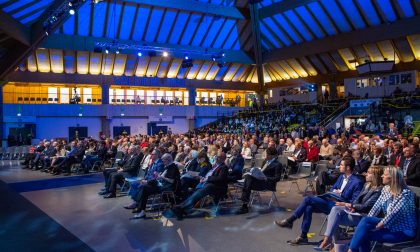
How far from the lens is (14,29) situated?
570 inches

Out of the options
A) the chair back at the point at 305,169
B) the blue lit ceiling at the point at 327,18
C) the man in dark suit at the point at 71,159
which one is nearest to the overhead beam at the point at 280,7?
the blue lit ceiling at the point at 327,18

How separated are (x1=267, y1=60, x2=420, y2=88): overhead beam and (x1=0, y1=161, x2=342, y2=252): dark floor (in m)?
20.4

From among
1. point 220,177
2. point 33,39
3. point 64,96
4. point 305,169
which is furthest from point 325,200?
point 64,96

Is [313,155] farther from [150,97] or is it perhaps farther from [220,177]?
[150,97]

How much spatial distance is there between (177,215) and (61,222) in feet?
6.47

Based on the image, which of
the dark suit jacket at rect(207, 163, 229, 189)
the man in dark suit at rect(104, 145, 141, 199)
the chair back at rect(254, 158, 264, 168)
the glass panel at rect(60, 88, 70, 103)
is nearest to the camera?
the dark suit jacket at rect(207, 163, 229, 189)

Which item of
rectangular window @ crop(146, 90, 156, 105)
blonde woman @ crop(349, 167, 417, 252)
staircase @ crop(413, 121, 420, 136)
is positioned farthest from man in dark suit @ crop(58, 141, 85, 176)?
rectangular window @ crop(146, 90, 156, 105)

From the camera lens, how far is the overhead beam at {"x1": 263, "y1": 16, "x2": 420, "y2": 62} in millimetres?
22672

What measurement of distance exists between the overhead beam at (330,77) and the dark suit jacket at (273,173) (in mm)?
21558

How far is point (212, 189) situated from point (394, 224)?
345 centimetres

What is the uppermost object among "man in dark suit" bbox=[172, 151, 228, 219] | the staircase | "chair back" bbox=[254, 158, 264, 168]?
the staircase

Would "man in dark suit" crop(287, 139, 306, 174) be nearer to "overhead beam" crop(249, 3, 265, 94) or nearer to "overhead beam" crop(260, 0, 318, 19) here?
"overhead beam" crop(260, 0, 318, 19)

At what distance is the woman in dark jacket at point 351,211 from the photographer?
4734 mm

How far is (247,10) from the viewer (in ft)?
90.3
